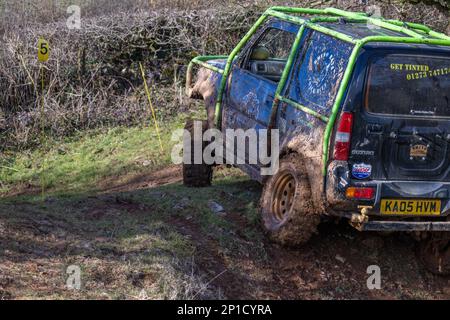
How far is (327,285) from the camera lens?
7.04m

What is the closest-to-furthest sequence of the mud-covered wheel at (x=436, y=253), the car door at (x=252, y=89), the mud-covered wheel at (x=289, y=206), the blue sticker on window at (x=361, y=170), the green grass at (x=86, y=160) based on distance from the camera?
the blue sticker on window at (x=361, y=170), the mud-covered wheel at (x=289, y=206), the mud-covered wheel at (x=436, y=253), the car door at (x=252, y=89), the green grass at (x=86, y=160)

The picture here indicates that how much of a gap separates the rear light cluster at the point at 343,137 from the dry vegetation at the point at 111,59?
6955mm

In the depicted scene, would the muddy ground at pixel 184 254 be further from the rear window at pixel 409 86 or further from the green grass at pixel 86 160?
Answer: the green grass at pixel 86 160

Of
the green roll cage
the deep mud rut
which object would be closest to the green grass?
the green roll cage

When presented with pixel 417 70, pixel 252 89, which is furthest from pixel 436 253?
pixel 252 89

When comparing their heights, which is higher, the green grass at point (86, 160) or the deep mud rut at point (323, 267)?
the deep mud rut at point (323, 267)

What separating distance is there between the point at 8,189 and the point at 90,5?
605cm

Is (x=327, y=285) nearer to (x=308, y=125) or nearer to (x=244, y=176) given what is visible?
(x=308, y=125)

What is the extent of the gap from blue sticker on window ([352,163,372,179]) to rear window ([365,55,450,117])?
0.45 metres

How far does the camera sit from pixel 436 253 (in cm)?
751

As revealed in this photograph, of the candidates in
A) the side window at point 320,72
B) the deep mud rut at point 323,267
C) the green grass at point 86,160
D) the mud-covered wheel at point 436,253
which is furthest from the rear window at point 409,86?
the green grass at point 86,160

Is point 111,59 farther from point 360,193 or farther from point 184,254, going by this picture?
point 360,193

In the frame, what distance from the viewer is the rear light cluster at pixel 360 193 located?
21.7ft

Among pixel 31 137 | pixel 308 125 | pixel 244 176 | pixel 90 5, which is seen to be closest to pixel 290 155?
pixel 308 125
